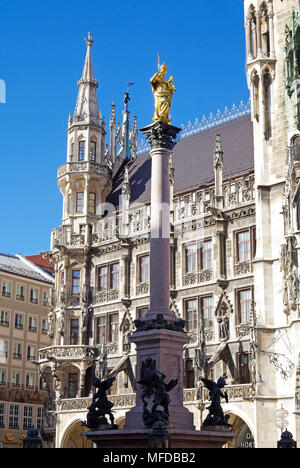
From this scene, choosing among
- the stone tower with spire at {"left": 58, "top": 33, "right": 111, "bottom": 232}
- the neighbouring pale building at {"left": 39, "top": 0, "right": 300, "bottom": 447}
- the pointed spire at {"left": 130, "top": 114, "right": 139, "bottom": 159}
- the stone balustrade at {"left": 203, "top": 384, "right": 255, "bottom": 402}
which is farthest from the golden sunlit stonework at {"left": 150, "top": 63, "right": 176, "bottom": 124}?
the pointed spire at {"left": 130, "top": 114, "right": 139, "bottom": 159}

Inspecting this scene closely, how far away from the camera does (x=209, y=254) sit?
43.1m

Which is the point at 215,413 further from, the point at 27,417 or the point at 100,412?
the point at 27,417

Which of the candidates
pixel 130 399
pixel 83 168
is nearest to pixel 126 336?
pixel 130 399

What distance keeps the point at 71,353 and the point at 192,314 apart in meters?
8.50

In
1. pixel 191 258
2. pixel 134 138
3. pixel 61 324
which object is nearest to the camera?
pixel 191 258

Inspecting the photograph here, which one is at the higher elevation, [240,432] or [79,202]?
[79,202]

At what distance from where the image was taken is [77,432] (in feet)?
155

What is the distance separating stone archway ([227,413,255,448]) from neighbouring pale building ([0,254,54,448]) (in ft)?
78.3

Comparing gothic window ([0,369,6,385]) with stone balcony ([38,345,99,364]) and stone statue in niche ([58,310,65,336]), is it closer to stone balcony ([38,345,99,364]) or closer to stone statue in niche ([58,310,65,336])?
stone statue in niche ([58,310,65,336])

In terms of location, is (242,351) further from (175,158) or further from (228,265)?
(175,158)

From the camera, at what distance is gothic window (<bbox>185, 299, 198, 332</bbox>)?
42.9 metres

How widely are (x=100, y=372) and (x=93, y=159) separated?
15.0m

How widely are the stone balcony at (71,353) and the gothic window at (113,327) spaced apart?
1187mm
